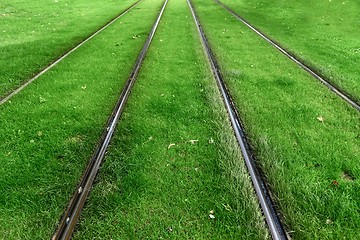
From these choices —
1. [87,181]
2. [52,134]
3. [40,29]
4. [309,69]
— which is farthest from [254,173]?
[40,29]

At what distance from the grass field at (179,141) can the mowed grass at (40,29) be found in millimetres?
87

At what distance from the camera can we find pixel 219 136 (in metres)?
3.98

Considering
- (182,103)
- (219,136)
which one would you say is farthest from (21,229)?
(182,103)

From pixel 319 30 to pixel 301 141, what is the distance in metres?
7.17

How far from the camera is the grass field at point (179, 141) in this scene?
2807mm

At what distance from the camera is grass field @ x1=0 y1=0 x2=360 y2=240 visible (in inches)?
110

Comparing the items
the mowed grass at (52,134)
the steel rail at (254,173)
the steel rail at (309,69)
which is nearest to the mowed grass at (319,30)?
the steel rail at (309,69)

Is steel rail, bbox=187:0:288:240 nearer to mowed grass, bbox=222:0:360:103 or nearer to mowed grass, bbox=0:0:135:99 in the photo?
mowed grass, bbox=222:0:360:103

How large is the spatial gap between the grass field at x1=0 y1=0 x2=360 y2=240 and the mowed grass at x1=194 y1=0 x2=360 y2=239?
2cm

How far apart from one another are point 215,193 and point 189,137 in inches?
44.1

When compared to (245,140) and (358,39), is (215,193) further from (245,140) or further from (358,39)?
(358,39)

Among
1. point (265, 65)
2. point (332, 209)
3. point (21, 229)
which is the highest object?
point (265, 65)

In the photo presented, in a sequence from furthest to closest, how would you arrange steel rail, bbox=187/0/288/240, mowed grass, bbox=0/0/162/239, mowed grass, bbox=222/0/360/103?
mowed grass, bbox=222/0/360/103, mowed grass, bbox=0/0/162/239, steel rail, bbox=187/0/288/240

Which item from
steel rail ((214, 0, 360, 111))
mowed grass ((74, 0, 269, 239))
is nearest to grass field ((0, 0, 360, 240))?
mowed grass ((74, 0, 269, 239))
